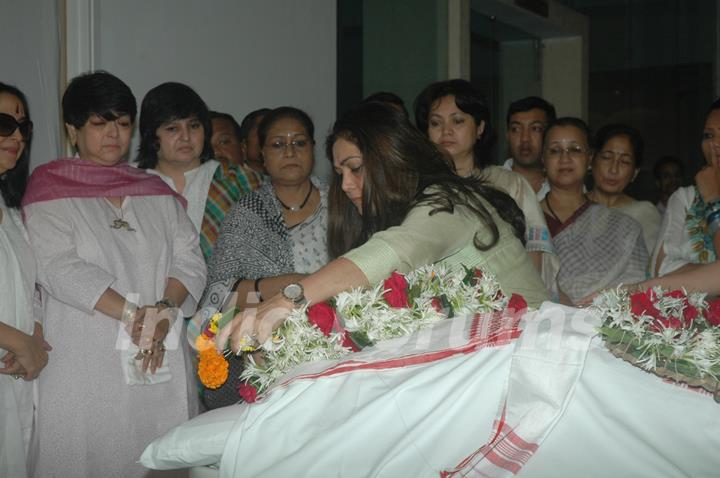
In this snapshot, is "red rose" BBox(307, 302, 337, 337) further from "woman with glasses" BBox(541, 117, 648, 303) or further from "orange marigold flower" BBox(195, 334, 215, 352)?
"woman with glasses" BBox(541, 117, 648, 303)

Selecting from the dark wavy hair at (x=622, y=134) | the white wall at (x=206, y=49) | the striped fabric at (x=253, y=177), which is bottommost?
the striped fabric at (x=253, y=177)

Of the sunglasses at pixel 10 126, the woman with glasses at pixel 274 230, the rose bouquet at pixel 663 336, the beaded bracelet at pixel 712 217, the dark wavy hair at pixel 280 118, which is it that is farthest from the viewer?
the dark wavy hair at pixel 280 118

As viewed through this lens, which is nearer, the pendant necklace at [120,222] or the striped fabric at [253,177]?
the pendant necklace at [120,222]

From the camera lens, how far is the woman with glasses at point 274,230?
325cm

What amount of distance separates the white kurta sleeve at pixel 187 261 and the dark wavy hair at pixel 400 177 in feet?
3.04

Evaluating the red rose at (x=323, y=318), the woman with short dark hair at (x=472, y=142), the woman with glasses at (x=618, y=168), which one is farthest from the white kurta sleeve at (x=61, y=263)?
the woman with glasses at (x=618, y=168)

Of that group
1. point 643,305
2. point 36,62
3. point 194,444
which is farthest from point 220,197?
point 643,305

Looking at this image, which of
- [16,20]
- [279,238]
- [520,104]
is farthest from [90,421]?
[520,104]

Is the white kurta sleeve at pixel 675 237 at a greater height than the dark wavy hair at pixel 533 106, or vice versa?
the dark wavy hair at pixel 533 106

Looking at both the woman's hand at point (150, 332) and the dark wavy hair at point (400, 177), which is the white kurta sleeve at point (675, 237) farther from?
the woman's hand at point (150, 332)

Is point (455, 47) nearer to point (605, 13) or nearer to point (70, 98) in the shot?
point (605, 13)

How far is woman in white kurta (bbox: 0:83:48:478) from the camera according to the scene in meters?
2.75

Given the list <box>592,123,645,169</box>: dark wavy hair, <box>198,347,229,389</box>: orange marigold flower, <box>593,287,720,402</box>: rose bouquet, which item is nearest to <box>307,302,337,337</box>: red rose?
<box>198,347,229,389</box>: orange marigold flower

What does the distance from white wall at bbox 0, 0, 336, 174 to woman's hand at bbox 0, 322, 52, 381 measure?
3.84 feet
